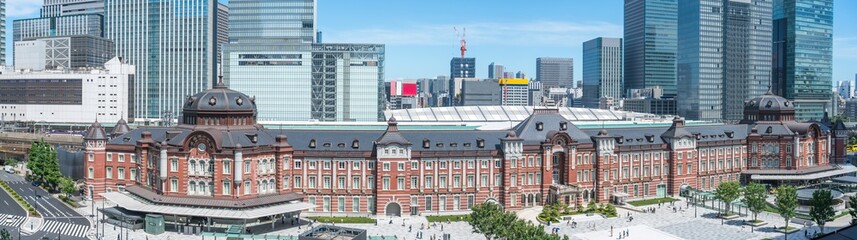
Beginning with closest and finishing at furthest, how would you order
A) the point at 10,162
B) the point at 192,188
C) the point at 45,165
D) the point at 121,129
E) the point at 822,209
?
the point at 822,209 → the point at 192,188 → the point at 121,129 → the point at 45,165 → the point at 10,162

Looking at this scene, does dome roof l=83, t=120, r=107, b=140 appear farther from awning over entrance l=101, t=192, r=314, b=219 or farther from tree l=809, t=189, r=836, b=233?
tree l=809, t=189, r=836, b=233

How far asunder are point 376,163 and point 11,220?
168 feet

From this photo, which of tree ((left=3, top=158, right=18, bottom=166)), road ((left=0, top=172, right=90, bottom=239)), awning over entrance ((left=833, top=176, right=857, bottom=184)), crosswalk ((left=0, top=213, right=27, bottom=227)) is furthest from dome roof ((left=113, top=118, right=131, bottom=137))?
awning over entrance ((left=833, top=176, right=857, bottom=184))

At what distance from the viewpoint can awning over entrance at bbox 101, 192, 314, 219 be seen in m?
98.9

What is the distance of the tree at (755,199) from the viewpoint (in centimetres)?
10500

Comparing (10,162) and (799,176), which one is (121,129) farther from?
(799,176)

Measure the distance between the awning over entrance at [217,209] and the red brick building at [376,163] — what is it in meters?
2.36

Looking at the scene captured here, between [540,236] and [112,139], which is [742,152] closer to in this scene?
[540,236]

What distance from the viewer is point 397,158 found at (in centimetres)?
11025

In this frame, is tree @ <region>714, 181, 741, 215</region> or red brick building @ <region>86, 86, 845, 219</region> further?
tree @ <region>714, 181, 741, 215</region>

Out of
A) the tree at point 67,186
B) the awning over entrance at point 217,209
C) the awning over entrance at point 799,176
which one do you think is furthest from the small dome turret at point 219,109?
the awning over entrance at point 799,176

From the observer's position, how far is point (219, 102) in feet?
355

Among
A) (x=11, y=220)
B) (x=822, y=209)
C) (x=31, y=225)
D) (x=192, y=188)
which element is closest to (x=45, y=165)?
(x=11, y=220)

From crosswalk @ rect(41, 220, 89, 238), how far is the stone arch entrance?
40.6 meters
